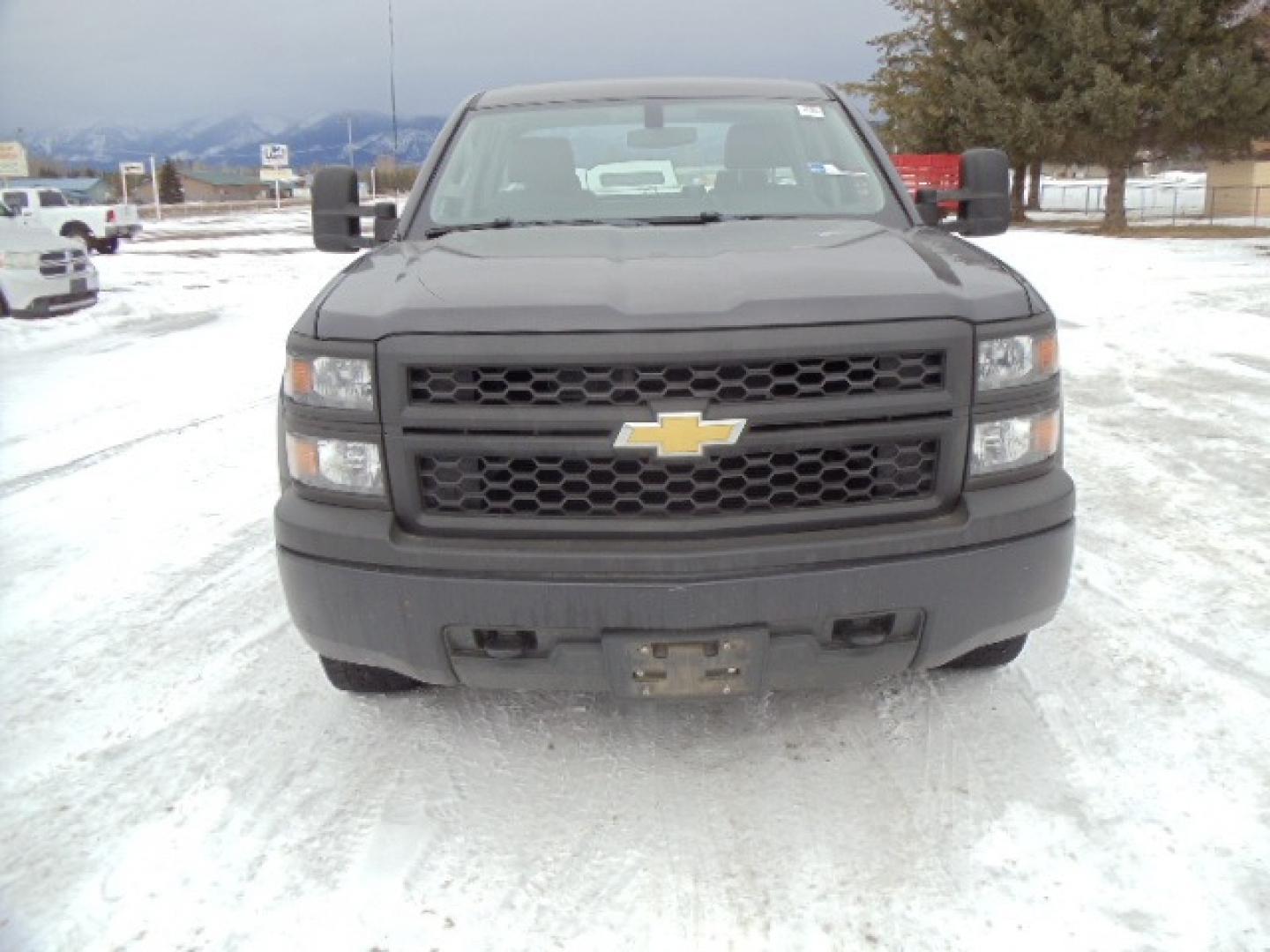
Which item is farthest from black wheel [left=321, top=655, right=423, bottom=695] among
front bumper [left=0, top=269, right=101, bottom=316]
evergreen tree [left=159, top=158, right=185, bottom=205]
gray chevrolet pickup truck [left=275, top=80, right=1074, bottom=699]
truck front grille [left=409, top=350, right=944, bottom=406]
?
evergreen tree [left=159, top=158, right=185, bottom=205]

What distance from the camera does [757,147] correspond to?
12.9 ft

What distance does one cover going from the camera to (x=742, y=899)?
231 cm

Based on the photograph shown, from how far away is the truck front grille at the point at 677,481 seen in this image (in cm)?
241

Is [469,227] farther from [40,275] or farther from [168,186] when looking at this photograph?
[168,186]

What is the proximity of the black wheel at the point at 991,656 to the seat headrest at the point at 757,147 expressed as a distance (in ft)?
6.15

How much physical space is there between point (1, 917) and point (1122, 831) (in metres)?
2.55

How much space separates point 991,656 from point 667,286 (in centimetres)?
157

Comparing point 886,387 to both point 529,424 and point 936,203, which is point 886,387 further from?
point 936,203

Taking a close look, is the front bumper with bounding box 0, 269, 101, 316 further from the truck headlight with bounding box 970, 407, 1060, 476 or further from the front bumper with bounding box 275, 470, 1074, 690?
the truck headlight with bounding box 970, 407, 1060, 476

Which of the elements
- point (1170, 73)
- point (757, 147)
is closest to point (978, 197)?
point (757, 147)

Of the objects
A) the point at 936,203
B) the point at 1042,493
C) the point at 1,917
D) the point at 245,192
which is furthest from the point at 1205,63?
the point at 245,192

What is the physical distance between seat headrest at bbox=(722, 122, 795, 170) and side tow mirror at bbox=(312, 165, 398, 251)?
51.2 inches

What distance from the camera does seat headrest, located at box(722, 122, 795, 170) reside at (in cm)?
388

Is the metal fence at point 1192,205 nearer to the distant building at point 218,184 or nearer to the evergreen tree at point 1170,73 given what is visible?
the evergreen tree at point 1170,73
